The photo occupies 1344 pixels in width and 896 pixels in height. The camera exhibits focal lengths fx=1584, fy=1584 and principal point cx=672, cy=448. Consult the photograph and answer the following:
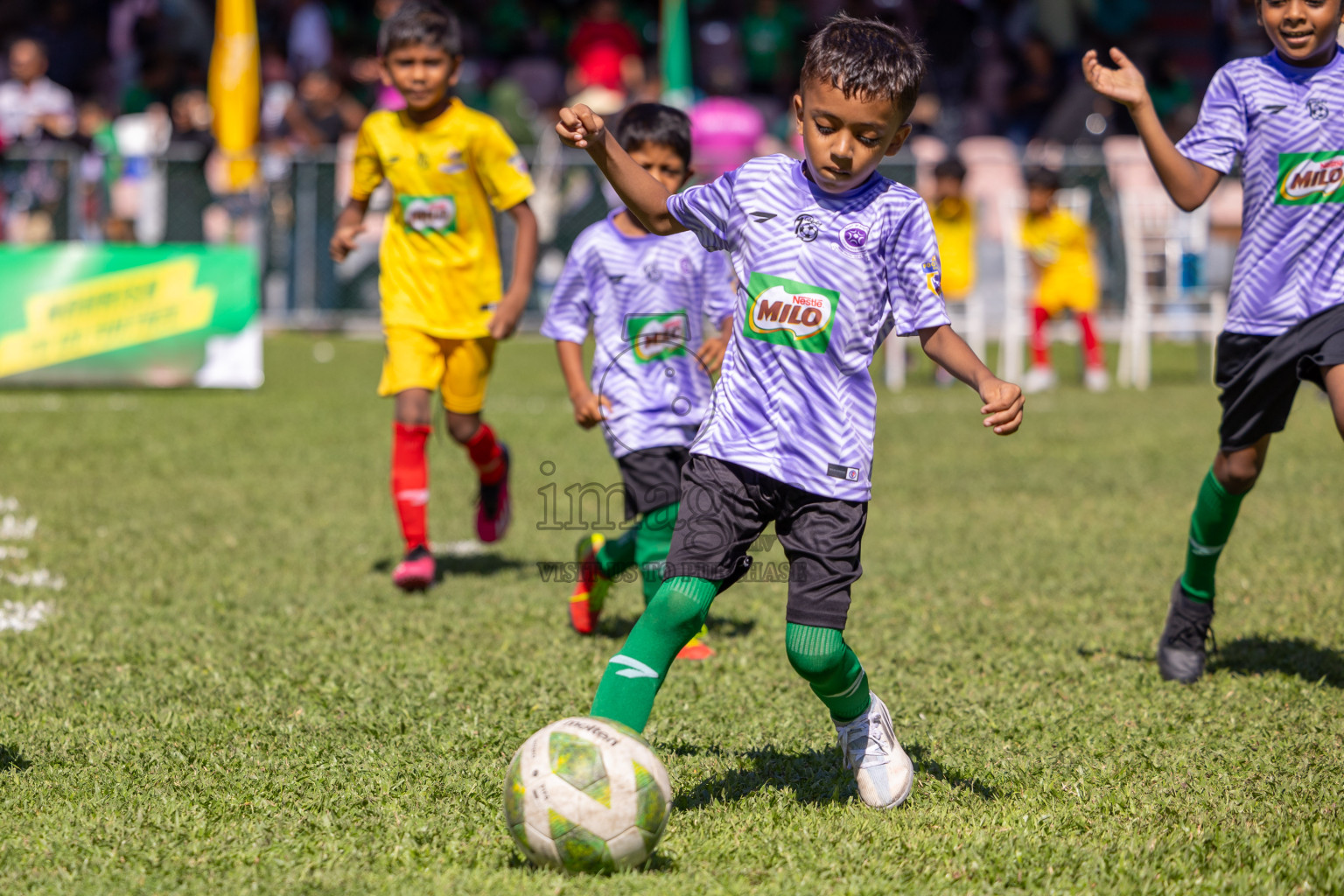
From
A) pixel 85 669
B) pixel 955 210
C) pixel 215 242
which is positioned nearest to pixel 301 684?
pixel 85 669

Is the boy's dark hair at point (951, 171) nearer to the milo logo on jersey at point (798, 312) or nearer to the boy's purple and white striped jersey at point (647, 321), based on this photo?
the boy's purple and white striped jersey at point (647, 321)

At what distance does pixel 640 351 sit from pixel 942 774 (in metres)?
2.01

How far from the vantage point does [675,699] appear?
4668 millimetres

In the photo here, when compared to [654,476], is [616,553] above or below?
below

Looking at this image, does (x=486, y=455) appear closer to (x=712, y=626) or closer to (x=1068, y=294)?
(x=712, y=626)

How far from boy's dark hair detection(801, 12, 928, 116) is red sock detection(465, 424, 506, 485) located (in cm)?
329

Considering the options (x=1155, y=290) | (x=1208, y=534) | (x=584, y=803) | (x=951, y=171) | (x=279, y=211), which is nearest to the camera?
(x=584, y=803)

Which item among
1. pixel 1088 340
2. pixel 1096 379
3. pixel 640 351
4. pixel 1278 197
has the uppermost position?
pixel 1278 197

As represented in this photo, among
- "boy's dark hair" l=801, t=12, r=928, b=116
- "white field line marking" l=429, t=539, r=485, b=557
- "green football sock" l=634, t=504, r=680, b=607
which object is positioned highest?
"boy's dark hair" l=801, t=12, r=928, b=116

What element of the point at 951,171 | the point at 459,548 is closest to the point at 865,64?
the point at 459,548

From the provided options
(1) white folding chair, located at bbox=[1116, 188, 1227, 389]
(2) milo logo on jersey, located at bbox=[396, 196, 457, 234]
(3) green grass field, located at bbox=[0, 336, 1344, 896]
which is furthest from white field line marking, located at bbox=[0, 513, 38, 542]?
(1) white folding chair, located at bbox=[1116, 188, 1227, 389]

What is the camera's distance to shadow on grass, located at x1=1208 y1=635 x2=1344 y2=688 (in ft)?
16.2

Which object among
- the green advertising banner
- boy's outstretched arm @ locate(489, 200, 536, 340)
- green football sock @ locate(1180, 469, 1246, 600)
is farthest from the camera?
the green advertising banner

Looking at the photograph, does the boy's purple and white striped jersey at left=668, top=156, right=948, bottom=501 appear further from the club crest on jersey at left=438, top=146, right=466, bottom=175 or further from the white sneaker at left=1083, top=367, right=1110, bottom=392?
the white sneaker at left=1083, top=367, right=1110, bottom=392
